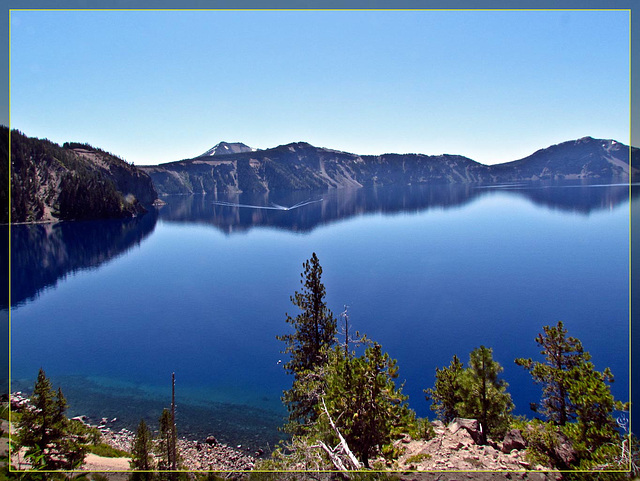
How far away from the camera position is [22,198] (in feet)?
300

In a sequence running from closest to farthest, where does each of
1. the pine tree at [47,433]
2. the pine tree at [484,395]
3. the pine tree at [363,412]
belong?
the pine tree at [363,412] → the pine tree at [47,433] → the pine tree at [484,395]

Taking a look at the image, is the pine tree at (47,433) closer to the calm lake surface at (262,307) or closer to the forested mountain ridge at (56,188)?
the calm lake surface at (262,307)

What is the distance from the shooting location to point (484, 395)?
1272 cm

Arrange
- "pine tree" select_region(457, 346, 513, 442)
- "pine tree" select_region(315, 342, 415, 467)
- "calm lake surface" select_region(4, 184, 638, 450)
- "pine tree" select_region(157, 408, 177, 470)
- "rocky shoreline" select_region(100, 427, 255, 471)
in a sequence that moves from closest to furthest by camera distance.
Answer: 1. "pine tree" select_region(315, 342, 415, 467)
2. "pine tree" select_region(457, 346, 513, 442)
3. "pine tree" select_region(157, 408, 177, 470)
4. "rocky shoreline" select_region(100, 427, 255, 471)
5. "calm lake surface" select_region(4, 184, 638, 450)

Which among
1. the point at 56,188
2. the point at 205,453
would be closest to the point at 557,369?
the point at 205,453

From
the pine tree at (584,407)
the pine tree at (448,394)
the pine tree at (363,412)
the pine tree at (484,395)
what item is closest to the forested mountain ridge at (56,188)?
the pine tree at (448,394)

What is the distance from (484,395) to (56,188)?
116375 millimetres

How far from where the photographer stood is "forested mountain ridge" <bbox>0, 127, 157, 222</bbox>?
303 feet

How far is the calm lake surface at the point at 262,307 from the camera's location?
73.0 feet

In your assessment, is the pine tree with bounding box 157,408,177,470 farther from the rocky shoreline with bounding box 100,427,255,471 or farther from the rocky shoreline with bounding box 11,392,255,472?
Answer: the rocky shoreline with bounding box 100,427,255,471

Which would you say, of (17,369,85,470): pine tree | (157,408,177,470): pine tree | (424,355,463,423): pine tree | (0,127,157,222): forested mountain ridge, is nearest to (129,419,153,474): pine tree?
(157,408,177,470): pine tree

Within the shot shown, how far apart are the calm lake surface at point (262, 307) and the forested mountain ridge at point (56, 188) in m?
23.7

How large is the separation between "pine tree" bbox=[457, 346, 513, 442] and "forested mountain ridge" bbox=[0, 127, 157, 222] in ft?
324

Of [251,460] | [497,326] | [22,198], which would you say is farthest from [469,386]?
[22,198]
